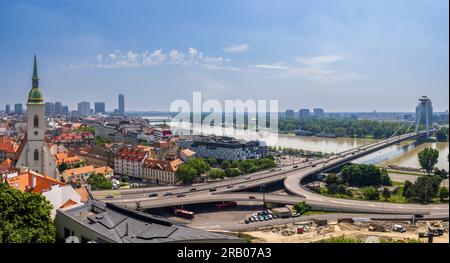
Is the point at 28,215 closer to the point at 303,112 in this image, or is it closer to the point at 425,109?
the point at 303,112

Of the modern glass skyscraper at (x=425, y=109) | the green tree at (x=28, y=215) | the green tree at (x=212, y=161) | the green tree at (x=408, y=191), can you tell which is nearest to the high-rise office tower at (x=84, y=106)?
the green tree at (x=28, y=215)

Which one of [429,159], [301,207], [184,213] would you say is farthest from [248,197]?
[429,159]

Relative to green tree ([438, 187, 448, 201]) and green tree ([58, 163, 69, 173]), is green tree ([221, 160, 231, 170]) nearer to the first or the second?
green tree ([58, 163, 69, 173])

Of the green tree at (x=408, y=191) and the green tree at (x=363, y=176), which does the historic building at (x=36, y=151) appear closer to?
the green tree at (x=408, y=191)

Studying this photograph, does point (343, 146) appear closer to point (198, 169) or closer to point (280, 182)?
point (280, 182)
